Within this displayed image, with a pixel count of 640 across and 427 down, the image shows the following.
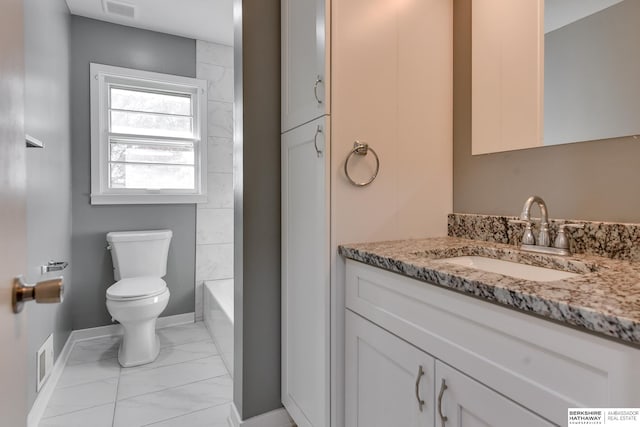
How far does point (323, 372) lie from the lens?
1.23 metres

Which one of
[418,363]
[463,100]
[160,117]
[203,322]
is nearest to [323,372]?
[418,363]

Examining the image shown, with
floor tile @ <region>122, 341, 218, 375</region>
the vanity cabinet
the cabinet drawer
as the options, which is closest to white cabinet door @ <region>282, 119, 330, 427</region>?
the vanity cabinet

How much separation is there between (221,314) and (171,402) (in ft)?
2.07

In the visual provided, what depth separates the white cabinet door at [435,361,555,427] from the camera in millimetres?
654

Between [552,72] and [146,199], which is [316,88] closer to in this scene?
[552,72]

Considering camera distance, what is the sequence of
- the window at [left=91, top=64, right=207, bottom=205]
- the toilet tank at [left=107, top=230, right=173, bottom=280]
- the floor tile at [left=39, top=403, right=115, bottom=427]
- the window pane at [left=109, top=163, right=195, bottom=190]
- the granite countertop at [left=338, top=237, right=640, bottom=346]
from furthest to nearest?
the window pane at [left=109, top=163, right=195, bottom=190]
the window at [left=91, top=64, right=207, bottom=205]
the toilet tank at [left=107, top=230, right=173, bottom=280]
the floor tile at [left=39, top=403, right=115, bottom=427]
the granite countertop at [left=338, top=237, right=640, bottom=346]

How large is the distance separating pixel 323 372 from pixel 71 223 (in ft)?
7.90

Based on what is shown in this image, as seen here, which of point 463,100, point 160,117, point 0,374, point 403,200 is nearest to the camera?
point 0,374

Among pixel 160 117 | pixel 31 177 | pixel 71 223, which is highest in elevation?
pixel 160 117

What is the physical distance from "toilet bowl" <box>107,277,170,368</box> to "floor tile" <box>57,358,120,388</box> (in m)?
0.07

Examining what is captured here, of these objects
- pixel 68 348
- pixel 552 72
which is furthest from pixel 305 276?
pixel 68 348

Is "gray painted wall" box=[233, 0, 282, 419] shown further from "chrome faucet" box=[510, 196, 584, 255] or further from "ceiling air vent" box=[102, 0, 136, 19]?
"ceiling air vent" box=[102, 0, 136, 19]

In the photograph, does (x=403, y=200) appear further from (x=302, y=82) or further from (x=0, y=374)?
(x=0, y=374)

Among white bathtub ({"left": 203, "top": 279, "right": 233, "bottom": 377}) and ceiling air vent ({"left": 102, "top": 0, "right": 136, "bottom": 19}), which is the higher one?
ceiling air vent ({"left": 102, "top": 0, "right": 136, "bottom": 19})
